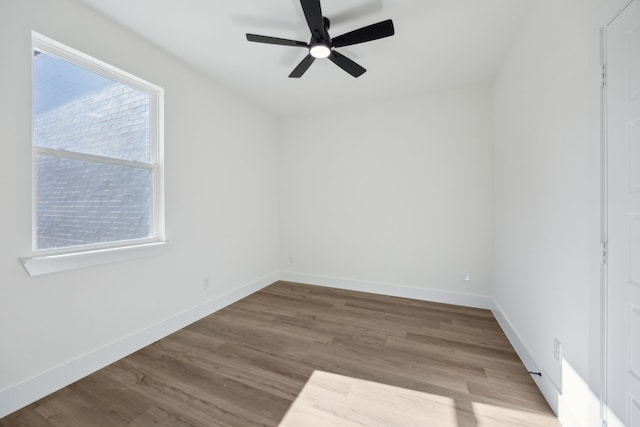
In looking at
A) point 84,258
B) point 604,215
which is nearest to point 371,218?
point 604,215

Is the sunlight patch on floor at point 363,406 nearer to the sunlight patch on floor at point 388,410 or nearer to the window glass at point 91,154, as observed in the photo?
the sunlight patch on floor at point 388,410

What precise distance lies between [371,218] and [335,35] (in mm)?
2276

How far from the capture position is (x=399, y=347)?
2.22m

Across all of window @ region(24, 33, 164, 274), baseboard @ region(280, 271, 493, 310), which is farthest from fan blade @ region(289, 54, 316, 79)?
baseboard @ region(280, 271, 493, 310)

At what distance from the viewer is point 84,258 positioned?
5.92 feet

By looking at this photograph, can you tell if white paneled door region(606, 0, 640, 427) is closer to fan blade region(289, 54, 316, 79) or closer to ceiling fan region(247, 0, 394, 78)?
ceiling fan region(247, 0, 394, 78)

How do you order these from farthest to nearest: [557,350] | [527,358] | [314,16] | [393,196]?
[393,196] → [527,358] → [314,16] → [557,350]

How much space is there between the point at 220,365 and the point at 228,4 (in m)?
2.80

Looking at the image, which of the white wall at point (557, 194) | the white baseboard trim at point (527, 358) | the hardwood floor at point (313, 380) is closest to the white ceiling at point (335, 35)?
the white wall at point (557, 194)

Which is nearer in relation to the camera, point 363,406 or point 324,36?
point 363,406

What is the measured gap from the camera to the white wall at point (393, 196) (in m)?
3.05

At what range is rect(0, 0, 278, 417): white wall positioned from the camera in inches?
59.4

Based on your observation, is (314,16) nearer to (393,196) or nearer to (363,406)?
(393,196)

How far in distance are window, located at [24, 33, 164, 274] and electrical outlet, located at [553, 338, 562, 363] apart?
3.24m
